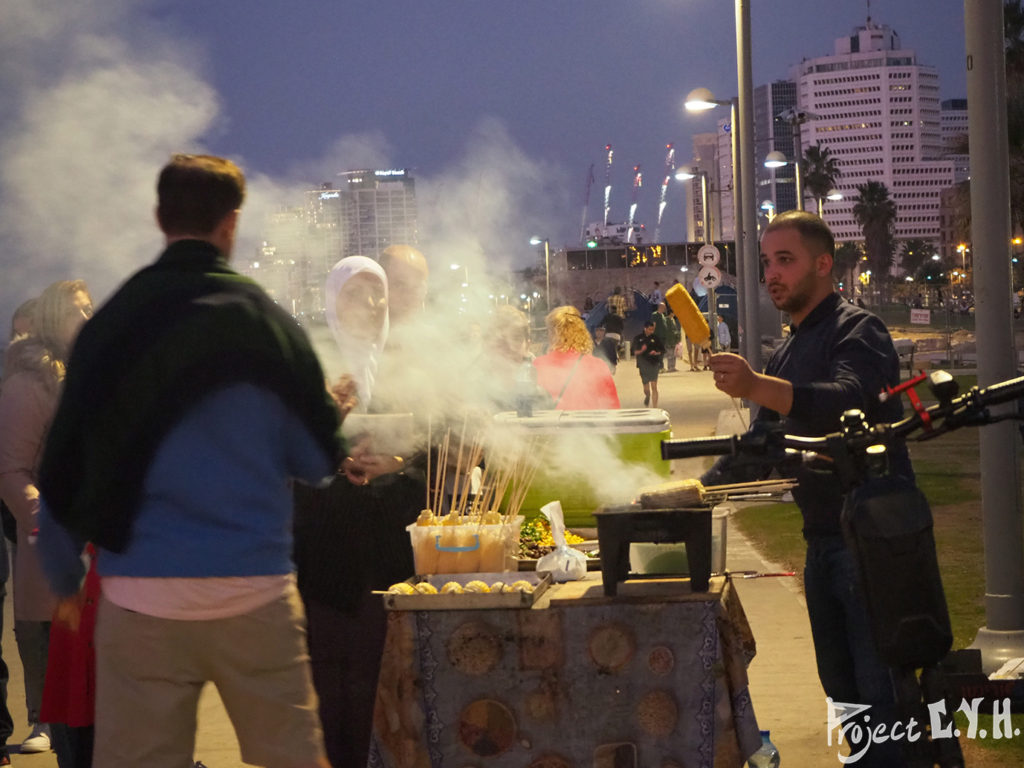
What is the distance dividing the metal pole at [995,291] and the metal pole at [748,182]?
8.37 m

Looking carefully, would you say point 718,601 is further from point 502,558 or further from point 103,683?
point 103,683

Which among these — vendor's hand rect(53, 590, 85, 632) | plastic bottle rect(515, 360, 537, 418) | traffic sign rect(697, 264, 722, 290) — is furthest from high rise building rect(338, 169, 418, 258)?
traffic sign rect(697, 264, 722, 290)

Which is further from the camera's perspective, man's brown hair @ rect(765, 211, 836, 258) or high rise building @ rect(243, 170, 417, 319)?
high rise building @ rect(243, 170, 417, 319)

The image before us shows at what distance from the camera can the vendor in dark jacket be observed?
3.77 meters

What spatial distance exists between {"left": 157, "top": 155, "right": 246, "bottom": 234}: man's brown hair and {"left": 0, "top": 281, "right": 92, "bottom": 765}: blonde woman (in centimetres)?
242

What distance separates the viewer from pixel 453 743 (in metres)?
4.23

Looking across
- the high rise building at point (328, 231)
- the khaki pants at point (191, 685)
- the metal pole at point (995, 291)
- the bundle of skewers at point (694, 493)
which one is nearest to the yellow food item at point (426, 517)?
the bundle of skewers at point (694, 493)

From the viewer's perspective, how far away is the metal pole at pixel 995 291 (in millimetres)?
6152

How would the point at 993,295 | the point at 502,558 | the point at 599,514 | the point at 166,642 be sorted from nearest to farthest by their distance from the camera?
the point at 166,642 → the point at 599,514 → the point at 502,558 → the point at 993,295

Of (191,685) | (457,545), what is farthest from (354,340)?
(191,685)

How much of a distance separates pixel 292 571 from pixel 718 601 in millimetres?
1572

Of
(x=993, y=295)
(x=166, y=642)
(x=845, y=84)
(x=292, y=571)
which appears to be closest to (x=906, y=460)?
(x=292, y=571)

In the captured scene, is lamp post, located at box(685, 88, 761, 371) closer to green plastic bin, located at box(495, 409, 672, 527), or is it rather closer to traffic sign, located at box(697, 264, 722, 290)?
traffic sign, located at box(697, 264, 722, 290)

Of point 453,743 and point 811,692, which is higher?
point 453,743
